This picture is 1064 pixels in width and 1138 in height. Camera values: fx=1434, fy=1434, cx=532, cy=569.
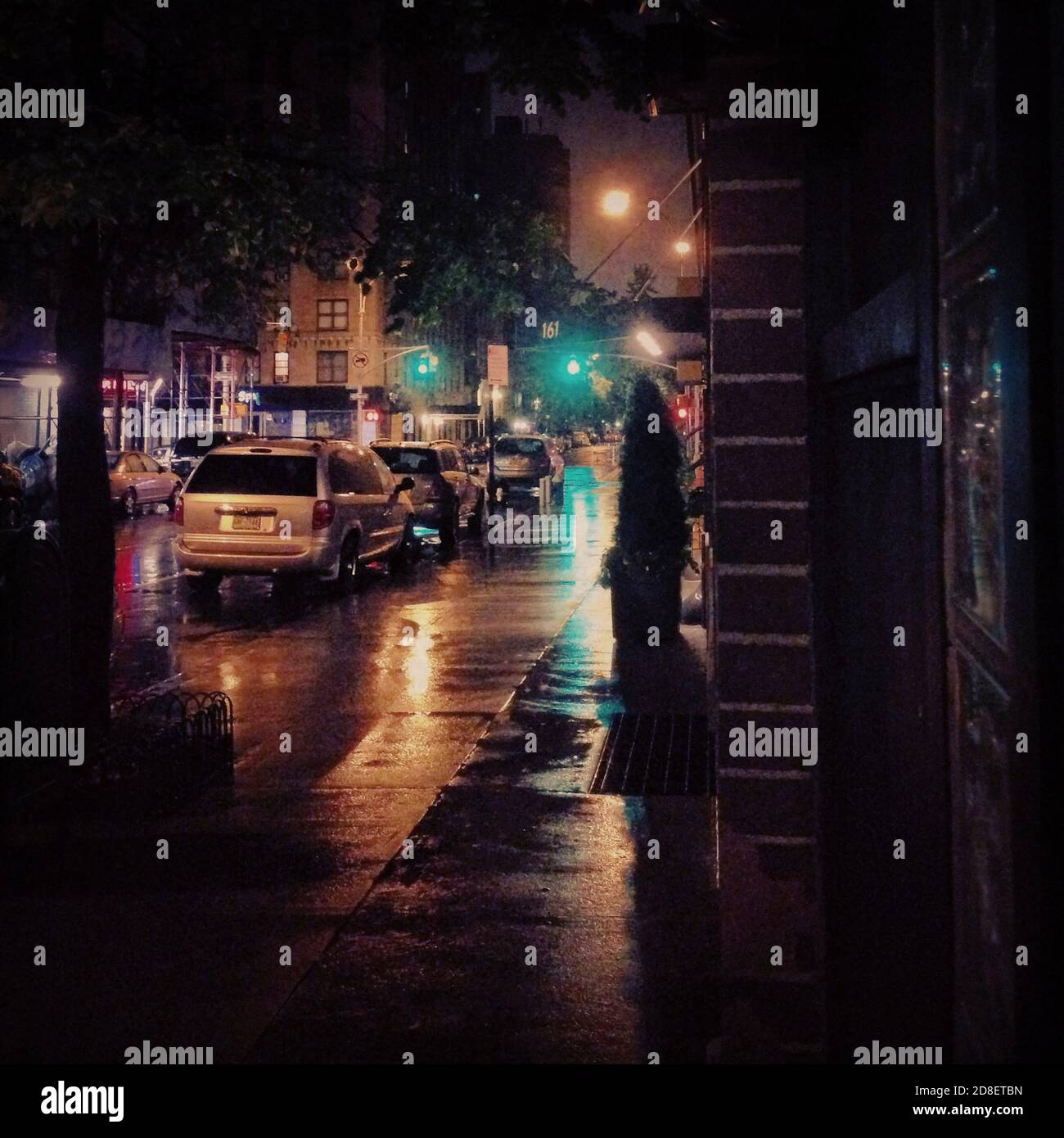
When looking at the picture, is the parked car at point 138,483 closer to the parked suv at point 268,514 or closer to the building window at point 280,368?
the parked suv at point 268,514

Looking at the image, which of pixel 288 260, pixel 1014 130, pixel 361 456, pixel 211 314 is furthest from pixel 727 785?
pixel 361 456

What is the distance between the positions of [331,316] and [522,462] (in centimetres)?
3498

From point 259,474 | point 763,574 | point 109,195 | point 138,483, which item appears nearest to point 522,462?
point 138,483

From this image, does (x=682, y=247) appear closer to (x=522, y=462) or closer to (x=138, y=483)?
(x=138, y=483)

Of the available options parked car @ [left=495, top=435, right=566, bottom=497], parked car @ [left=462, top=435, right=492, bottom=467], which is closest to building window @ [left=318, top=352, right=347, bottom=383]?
parked car @ [left=462, top=435, right=492, bottom=467]

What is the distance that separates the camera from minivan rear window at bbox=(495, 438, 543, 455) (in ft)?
139

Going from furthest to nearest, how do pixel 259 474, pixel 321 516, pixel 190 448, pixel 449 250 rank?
pixel 190 448 < pixel 259 474 < pixel 321 516 < pixel 449 250

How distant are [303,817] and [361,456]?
42.6 feet

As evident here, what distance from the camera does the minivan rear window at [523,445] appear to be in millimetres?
42250

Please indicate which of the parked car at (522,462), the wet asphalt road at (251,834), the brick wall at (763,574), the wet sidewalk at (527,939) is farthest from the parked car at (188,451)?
the brick wall at (763,574)

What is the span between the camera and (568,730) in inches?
391

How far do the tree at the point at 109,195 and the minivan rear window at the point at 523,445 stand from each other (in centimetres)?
3196

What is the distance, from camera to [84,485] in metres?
8.71

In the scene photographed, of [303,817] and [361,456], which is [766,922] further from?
[361,456]
